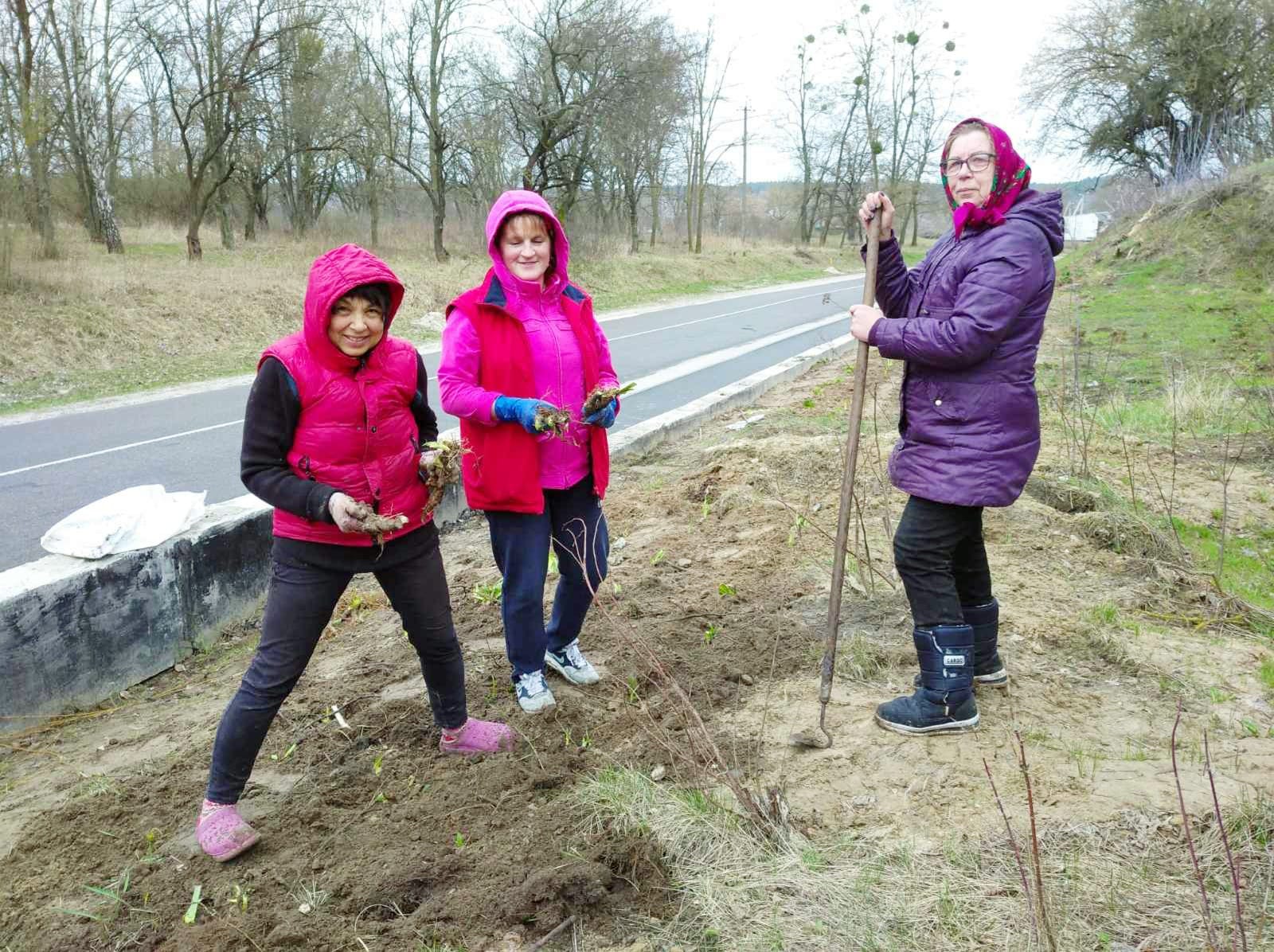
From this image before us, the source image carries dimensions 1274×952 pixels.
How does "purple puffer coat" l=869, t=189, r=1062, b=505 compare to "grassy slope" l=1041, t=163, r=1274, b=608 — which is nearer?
"purple puffer coat" l=869, t=189, r=1062, b=505

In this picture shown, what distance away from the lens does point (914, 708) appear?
3.00 meters

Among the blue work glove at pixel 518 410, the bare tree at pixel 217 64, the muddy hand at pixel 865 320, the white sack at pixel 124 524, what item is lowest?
the white sack at pixel 124 524

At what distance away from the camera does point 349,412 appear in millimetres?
2631

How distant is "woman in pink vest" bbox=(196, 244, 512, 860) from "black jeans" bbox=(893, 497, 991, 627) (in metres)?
1.55

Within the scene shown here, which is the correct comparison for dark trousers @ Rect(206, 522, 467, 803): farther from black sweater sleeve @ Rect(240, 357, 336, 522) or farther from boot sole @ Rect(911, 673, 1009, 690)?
boot sole @ Rect(911, 673, 1009, 690)

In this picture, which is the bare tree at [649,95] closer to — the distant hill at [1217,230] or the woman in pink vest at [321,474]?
the distant hill at [1217,230]

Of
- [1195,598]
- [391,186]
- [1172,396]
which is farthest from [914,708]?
[391,186]

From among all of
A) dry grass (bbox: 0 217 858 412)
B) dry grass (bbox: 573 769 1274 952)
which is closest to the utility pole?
dry grass (bbox: 0 217 858 412)

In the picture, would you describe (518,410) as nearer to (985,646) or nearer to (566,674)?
(566,674)

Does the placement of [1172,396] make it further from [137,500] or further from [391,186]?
[391,186]

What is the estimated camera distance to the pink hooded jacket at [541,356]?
9.95ft

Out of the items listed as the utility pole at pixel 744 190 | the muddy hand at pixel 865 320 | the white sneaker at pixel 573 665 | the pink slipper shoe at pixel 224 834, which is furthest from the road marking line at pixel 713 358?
the utility pole at pixel 744 190

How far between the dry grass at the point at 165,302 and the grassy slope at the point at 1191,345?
37.6ft

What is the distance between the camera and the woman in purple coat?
105 inches
